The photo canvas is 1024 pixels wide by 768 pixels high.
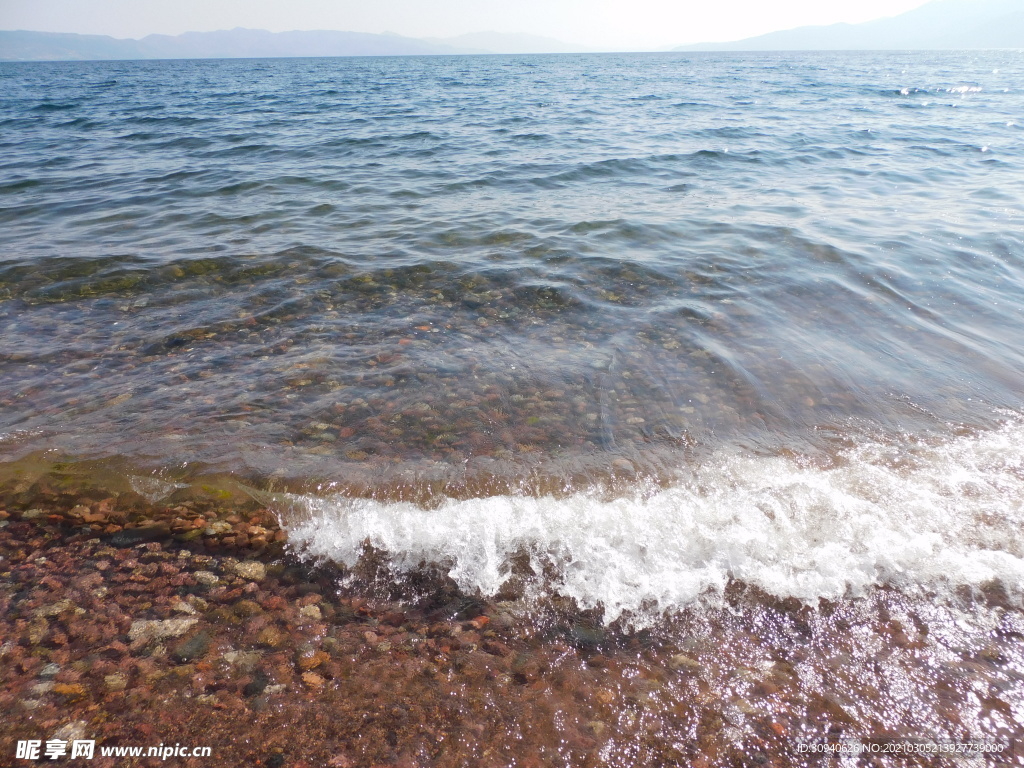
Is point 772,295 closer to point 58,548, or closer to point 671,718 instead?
point 671,718

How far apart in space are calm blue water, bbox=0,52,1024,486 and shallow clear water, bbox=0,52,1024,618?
0.16 feet

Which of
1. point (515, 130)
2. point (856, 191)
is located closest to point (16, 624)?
point (856, 191)

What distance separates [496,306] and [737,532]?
4.79 metres

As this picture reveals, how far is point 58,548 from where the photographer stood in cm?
383

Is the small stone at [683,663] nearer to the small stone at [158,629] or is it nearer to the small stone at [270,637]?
the small stone at [270,637]

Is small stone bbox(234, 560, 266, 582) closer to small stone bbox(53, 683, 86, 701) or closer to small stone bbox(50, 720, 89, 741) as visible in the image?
small stone bbox(53, 683, 86, 701)

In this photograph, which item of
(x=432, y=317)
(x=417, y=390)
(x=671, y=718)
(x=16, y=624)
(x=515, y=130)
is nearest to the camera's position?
(x=671, y=718)

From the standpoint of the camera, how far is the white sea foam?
11.9 feet

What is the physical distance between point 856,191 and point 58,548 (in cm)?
1699

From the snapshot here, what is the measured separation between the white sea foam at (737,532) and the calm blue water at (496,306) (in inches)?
19.8

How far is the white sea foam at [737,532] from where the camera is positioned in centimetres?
364

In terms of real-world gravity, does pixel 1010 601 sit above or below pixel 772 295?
below

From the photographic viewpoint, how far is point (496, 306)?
25.7 ft

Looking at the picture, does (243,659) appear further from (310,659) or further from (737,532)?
(737,532)
